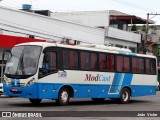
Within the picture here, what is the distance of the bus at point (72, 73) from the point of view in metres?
19.6

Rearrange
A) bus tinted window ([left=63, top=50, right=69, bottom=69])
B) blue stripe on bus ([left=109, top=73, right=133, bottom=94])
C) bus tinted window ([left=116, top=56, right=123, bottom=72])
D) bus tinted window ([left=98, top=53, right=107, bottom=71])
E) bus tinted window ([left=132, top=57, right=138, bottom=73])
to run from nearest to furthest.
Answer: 1. bus tinted window ([left=63, top=50, right=69, bottom=69])
2. bus tinted window ([left=98, top=53, right=107, bottom=71])
3. blue stripe on bus ([left=109, top=73, right=133, bottom=94])
4. bus tinted window ([left=116, top=56, right=123, bottom=72])
5. bus tinted window ([left=132, top=57, right=138, bottom=73])

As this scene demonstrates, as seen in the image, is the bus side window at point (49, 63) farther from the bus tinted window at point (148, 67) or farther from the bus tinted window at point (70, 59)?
the bus tinted window at point (148, 67)

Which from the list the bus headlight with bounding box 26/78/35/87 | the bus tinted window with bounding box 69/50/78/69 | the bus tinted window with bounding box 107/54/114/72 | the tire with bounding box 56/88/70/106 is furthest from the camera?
the bus tinted window with bounding box 107/54/114/72

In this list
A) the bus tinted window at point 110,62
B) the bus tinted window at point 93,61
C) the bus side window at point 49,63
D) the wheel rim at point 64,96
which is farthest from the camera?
the bus tinted window at point 110,62

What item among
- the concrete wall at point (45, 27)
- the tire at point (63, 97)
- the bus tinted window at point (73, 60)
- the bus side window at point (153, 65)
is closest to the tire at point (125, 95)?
the bus side window at point (153, 65)

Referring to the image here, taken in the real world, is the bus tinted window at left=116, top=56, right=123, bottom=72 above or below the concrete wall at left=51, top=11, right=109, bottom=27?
below

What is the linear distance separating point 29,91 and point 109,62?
20.3 ft

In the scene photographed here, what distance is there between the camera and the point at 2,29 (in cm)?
3616

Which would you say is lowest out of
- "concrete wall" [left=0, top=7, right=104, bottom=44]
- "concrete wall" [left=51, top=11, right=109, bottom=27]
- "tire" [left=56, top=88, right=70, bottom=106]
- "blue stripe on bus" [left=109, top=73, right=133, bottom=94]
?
"tire" [left=56, top=88, right=70, bottom=106]

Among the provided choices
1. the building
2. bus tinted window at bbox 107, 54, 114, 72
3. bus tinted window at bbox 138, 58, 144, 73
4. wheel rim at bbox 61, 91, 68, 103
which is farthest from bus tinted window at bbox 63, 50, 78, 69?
the building

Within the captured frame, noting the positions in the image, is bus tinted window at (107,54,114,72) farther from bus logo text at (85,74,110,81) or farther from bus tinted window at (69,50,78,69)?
bus tinted window at (69,50,78,69)

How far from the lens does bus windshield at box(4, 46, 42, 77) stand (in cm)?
1962

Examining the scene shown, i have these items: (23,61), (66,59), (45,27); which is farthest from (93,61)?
(45,27)

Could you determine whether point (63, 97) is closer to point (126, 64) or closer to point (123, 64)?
point (123, 64)
